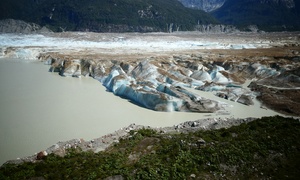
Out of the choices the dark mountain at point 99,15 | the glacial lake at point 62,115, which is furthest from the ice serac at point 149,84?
the dark mountain at point 99,15

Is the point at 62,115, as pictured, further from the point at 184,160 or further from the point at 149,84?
the point at 184,160

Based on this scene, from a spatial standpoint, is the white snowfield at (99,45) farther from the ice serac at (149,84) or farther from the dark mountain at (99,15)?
the dark mountain at (99,15)

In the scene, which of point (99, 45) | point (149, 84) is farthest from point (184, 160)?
point (99, 45)

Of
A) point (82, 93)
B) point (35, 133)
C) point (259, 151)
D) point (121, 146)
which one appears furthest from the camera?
point (82, 93)

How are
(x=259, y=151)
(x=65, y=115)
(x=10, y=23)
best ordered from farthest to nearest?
(x=10, y=23)
(x=65, y=115)
(x=259, y=151)

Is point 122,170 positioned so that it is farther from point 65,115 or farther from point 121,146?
point 65,115

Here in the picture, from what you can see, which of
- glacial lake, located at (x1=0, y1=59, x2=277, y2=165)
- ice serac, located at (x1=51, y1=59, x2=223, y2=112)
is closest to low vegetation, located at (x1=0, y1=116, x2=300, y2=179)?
glacial lake, located at (x1=0, y1=59, x2=277, y2=165)

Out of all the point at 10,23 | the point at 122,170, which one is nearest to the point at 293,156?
the point at 122,170
